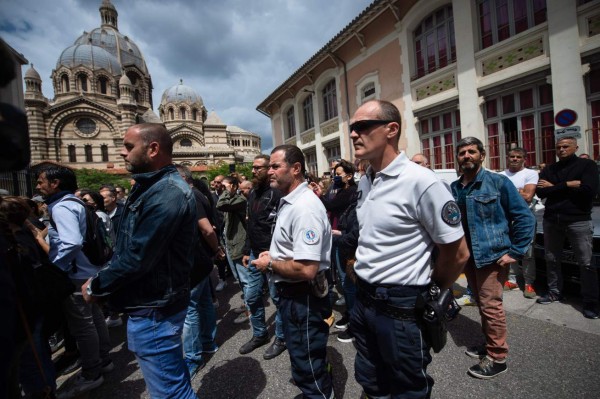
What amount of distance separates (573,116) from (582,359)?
6.46 meters

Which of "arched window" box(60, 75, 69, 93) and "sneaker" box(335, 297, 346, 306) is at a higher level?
"arched window" box(60, 75, 69, 93)

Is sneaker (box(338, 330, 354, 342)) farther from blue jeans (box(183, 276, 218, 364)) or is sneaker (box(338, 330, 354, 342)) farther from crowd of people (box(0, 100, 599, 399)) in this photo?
blue jeans (box(183, 276, 218, 364))

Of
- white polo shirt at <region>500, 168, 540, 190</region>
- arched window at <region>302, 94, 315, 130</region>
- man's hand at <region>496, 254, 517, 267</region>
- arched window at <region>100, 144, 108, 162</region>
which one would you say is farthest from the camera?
arched window at <region>100, 144, 108, 162</region>

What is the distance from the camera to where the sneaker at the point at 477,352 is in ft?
8.91

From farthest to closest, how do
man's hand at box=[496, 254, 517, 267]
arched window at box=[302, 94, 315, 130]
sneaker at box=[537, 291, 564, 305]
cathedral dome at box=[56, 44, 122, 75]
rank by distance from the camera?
cathedral dome at box=[56, 44, 122, 75] → arched window at box=[302, 94, 315, 130] → sneaker at box=[537, 291, 564, 305] → man's hand at box=[496, 254, 517, 267]

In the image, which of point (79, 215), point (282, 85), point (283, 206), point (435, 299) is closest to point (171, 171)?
point (283, 206)

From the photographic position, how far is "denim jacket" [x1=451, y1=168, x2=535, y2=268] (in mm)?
2445

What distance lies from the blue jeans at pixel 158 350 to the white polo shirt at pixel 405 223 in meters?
1.27

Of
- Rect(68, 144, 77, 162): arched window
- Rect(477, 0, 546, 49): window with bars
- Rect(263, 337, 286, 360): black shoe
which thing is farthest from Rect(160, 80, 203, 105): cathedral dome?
Rect(263, 337, 286, 360): black shoe

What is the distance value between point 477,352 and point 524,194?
246 centimetres

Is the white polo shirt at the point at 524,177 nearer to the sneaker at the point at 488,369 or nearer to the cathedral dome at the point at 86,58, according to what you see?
the sneaker at the point at 488,369

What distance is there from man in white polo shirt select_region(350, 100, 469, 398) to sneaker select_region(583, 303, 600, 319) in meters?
2.97

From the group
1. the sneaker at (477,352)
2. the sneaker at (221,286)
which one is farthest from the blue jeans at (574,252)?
the sneaker at (221,286)

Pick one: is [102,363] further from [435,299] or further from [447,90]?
[447,90]
